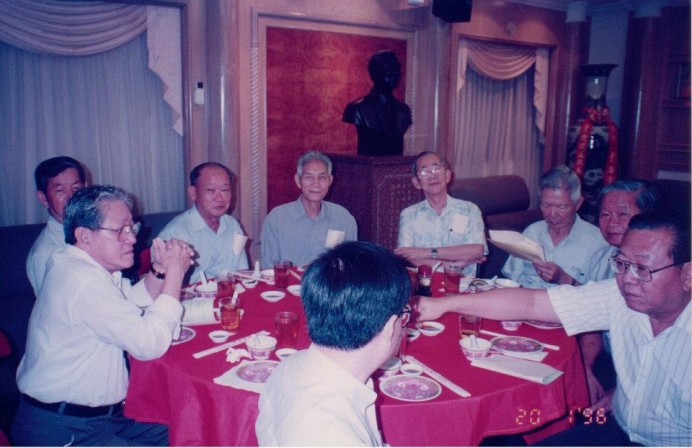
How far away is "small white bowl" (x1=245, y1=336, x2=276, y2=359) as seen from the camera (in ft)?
6.21

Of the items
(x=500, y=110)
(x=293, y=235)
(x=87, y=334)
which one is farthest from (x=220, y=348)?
(x=500, y=110)

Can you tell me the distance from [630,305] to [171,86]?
12.8 ft

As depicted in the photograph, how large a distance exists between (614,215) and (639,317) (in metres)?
0.95

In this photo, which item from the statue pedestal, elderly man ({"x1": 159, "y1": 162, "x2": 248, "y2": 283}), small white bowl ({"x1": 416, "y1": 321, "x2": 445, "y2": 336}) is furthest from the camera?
the statue pedestal

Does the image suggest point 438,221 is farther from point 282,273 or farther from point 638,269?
point 638,269

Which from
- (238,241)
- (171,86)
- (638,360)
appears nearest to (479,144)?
(171,86)

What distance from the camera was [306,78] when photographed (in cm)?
526

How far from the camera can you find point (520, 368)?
1824mm

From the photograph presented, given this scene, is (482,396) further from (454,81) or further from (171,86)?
(454,81)

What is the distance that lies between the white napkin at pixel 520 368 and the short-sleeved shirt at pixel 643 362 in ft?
0.96

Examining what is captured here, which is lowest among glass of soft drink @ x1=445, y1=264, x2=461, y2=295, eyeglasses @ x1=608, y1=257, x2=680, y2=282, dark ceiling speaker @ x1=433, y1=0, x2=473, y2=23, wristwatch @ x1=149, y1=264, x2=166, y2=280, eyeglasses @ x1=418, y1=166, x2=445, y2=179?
glass of soft drink @ x1=445, y1=264, x2=461, y2=295

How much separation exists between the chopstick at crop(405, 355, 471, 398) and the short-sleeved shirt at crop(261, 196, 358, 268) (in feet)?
5.35

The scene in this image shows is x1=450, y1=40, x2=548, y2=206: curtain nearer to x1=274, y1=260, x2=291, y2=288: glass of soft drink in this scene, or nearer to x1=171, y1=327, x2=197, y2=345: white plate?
x1=274, y1=260, x2=291, y2=288: glass of soft drink

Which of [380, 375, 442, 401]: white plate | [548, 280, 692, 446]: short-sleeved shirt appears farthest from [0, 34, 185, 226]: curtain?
[548, 280, 692, 446]: short-sleeved shirt
